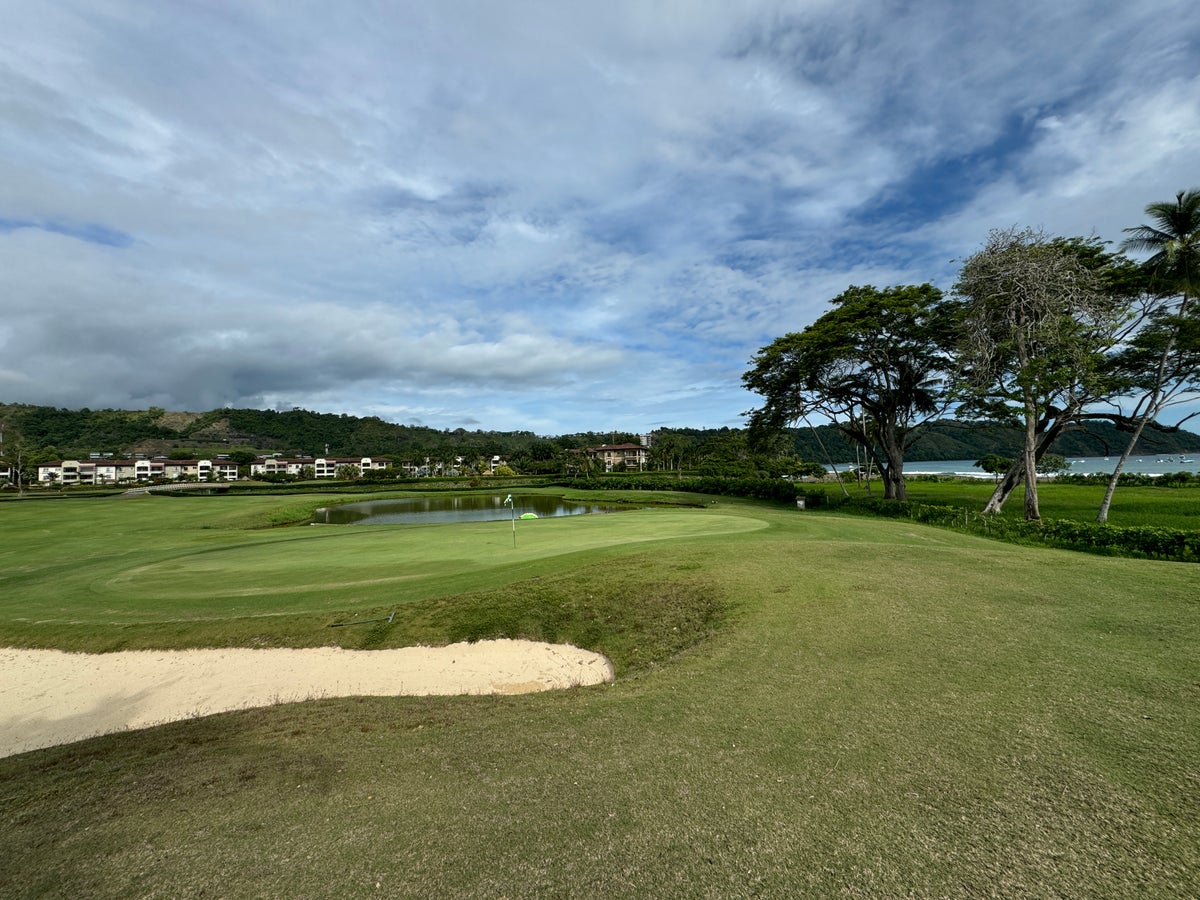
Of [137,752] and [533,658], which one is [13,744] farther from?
[533,658]

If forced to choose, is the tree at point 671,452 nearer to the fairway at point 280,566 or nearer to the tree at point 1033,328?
the tree at point 1033,328

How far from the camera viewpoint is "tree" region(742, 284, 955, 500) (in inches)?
1123

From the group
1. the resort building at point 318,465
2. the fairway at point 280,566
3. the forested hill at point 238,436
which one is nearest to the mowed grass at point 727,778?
the fairway at point 280,566

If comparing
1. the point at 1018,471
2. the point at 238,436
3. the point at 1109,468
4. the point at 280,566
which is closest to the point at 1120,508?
the point at 1018,471

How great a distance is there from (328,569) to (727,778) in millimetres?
13470

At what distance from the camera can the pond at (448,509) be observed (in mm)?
39875

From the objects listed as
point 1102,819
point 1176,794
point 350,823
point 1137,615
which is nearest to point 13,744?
point 350,823

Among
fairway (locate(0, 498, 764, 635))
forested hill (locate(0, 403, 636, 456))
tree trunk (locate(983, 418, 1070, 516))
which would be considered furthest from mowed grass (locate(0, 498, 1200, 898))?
forested hill (locate(0, 403, 636, 456))

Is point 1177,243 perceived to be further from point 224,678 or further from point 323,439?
point 323,439

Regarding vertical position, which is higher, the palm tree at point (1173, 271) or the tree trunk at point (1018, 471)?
the palm tree at point (1173, 271)

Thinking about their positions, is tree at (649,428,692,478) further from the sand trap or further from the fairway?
the sand trap

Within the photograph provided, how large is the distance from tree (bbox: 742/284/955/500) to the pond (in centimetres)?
1687

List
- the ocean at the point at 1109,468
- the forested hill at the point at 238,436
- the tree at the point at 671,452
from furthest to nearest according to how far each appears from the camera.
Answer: the forested hill at the point at 238,436, the tree at the point at 671,452, the ocean at the point at 1109,468

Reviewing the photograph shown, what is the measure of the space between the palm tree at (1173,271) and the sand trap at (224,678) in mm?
23924
